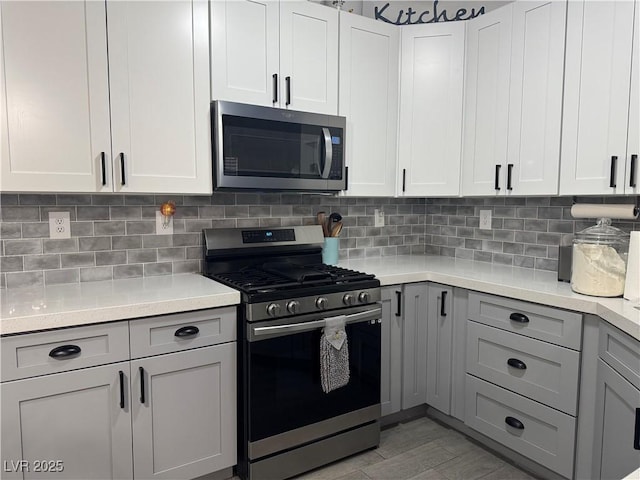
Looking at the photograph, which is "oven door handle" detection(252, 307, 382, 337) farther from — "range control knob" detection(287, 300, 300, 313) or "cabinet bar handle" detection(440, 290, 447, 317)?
"cabinet bar handle" detection(440, 290, 447, 317)

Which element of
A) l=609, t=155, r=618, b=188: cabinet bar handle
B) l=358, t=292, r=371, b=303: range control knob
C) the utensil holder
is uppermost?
l=609, t=155, r=618, b=188: cabinet bar handle

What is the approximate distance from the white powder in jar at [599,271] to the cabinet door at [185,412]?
1625mm

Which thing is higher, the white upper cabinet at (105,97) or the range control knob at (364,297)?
the white upper cabinet at (105,97)

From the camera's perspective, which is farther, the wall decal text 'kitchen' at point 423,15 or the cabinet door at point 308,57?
the wall decal text 'kitchen' at point 423,15

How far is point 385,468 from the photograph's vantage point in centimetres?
235

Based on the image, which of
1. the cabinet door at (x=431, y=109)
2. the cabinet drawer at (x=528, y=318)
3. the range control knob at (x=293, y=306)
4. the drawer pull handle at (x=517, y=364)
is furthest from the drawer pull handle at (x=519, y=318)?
the range control knob at (x=293, y=306)

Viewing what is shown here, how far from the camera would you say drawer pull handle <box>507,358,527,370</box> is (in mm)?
2254

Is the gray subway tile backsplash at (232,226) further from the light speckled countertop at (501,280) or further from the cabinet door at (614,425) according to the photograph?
the cabinet door at (614,425)

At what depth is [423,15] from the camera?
3.13 meters

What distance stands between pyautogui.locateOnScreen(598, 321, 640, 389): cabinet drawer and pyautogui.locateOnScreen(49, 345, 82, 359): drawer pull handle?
2.03 m

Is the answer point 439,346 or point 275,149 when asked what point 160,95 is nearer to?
point 275,149

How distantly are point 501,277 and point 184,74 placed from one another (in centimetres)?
195

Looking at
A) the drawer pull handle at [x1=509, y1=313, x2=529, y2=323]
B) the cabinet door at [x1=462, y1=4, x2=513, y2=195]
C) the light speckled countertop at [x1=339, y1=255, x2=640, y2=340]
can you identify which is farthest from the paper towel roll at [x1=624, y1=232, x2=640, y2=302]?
the cabinet door at [x1=462, y1=4, x2=513, y2=195]

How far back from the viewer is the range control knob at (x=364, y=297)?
236 cm
